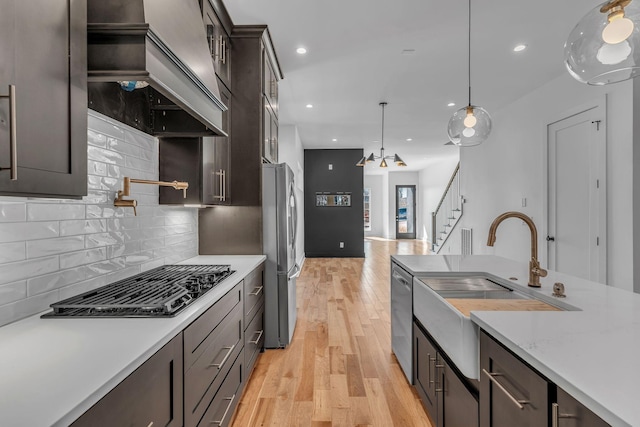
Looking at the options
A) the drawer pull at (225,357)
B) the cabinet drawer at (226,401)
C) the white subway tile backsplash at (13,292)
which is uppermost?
the white subway tile backsplash at (13,292)

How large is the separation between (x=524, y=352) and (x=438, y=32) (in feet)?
9.86

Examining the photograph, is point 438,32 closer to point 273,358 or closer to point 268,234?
point 268,234

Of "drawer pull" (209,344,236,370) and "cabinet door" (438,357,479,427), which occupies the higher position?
"drawer pull" (209,344,236,370)

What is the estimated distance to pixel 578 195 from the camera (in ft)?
12.7

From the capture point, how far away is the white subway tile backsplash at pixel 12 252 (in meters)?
1.19

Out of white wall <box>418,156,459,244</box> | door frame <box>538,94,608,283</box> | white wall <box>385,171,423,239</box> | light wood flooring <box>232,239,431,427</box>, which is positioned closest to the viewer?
light wood flooring <box>232,239,431,427</box>

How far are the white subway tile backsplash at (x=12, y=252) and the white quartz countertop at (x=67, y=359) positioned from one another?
0.24 meters

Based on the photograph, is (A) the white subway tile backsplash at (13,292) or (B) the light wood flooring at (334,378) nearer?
(A) the white subway tile backsplash at (13,292)

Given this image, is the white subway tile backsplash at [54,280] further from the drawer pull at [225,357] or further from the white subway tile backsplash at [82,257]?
the drawer pull at [225,357]

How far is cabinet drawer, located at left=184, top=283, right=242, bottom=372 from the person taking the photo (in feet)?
4.22

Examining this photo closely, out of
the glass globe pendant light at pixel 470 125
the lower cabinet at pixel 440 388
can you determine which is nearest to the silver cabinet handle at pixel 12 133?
the lower cabinet at pixel 440 388

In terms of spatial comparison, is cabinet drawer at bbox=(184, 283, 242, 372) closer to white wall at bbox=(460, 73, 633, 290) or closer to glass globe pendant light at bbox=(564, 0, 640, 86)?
glass globe pendant light at bbox=(564, 0, 640, 86)

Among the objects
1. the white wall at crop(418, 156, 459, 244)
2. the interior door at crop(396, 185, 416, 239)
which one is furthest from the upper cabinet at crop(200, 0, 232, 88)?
the interior door at crop(396, 185, 416, 239)

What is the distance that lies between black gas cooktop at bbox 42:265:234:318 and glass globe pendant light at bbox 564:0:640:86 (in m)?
1.92
